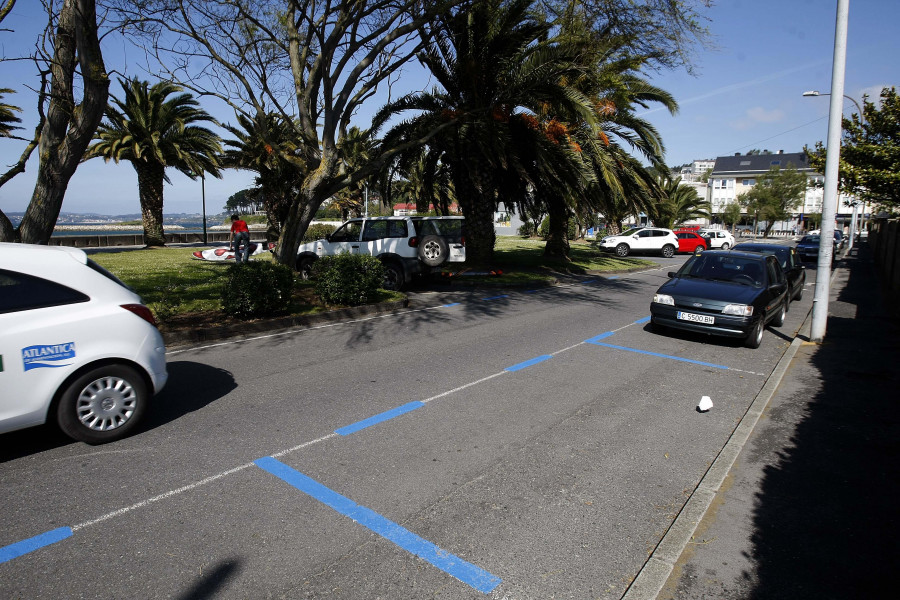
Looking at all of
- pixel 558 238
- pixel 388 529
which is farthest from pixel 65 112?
pixel 558 238

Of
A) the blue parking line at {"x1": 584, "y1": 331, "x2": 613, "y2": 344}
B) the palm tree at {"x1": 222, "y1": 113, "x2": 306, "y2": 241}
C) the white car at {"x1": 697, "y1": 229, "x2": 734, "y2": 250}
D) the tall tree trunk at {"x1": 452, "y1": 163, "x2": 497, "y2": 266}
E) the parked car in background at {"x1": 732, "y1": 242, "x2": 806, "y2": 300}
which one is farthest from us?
the white car at {"x1": 697, "y1": 229, "x2": 734, "y2": 250}

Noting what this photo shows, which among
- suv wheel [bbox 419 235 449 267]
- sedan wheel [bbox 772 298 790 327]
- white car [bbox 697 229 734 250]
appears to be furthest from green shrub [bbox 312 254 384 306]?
white car [bbox 697 229 734 250]

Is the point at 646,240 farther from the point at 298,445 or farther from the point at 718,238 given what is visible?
the point at 298,445

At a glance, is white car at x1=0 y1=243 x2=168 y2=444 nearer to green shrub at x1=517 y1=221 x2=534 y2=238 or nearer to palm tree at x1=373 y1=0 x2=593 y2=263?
palm tree at x1=373 y1=0 x2=593 y2=263

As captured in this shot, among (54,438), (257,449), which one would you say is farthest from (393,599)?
(54,438)

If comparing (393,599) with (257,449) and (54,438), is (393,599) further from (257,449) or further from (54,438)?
(54,438)

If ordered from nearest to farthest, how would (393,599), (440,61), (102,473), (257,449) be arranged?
(393,599) < (102,473) < (257,449) < (440,61)

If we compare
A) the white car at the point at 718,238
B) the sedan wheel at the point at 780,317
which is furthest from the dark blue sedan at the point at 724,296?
the white car at the point at 718,238

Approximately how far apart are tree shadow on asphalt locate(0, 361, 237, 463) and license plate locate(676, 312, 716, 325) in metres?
6.97

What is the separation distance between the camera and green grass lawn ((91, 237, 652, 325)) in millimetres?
10484

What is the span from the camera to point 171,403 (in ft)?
19.6

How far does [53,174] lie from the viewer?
25.6 ft

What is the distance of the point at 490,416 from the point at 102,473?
346cm

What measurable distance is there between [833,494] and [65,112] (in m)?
9.88
